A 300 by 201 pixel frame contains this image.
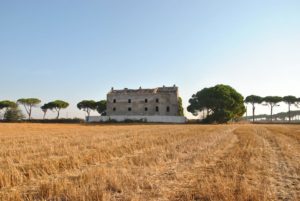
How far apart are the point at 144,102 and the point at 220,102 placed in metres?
24.8

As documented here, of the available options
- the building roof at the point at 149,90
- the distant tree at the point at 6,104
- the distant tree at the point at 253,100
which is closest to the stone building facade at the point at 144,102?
the building roof at the point at 149,90

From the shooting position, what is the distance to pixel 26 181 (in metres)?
7.82

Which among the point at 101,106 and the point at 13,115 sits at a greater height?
the point at 101,106

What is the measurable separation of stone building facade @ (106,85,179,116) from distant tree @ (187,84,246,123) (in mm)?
10234

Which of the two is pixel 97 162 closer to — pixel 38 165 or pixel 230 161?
pixel 38 165

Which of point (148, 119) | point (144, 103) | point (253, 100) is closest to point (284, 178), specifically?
point (148, 119)

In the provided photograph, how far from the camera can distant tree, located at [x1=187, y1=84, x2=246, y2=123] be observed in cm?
7250

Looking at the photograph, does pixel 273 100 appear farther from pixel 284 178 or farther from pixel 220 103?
pixel 284 178

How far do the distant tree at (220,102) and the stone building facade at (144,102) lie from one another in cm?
1023

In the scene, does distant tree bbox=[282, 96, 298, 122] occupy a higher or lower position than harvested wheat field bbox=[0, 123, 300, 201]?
higher

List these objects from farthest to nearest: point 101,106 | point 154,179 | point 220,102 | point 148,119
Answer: point 101,106 → point 148,119 → point 220,102 → point 154,179

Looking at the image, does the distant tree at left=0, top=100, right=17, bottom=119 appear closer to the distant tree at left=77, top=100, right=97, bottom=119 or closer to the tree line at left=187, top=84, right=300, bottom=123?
the distant tree at left=77, top=100, right=97, bottom=119

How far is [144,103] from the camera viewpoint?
88.6 meters

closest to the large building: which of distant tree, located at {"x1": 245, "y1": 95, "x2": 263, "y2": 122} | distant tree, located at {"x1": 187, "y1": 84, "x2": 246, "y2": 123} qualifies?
distant tree, located at {"x1": 187, "y1": 84, "x2": 246, "y2": 123}
